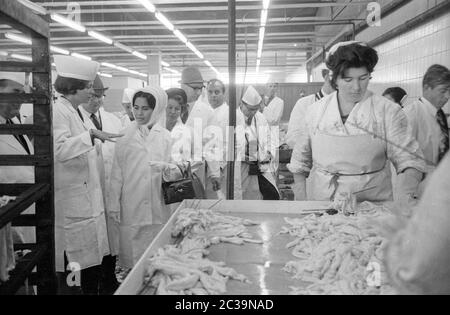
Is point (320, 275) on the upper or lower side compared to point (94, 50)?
lower

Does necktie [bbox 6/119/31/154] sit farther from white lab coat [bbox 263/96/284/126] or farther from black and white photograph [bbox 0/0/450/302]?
white lab coat [bbox 263/96/284/126]

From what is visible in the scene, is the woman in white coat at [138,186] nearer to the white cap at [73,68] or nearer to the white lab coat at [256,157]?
the white cap at [73,68]

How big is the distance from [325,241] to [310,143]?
1.05 metres

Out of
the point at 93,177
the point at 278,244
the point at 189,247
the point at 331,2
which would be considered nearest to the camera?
the point at 189,247

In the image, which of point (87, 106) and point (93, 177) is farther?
point (87, 106)

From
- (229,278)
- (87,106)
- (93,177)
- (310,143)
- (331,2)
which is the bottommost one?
(229,278)

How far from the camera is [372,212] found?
2090 mm

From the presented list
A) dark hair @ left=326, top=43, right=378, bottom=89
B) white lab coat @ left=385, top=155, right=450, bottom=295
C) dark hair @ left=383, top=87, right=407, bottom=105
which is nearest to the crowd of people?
dark hair @ left=326, top=43, right=378, bottom=89

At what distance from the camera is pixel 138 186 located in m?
2.88

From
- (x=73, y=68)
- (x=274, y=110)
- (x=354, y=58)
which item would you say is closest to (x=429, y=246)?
(x=354, y=58)

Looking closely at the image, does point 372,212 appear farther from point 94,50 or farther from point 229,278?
point 94,50

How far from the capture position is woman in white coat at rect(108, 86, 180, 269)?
2.86 meters
